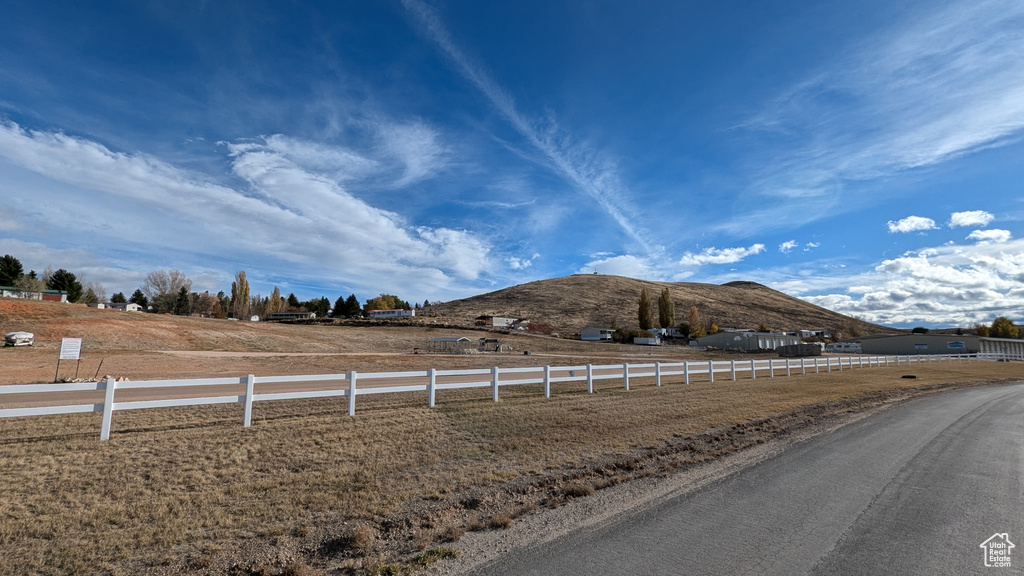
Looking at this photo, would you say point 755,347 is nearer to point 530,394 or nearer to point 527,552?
point 530,394

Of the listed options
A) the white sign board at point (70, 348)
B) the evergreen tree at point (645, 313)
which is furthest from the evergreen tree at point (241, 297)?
the white sign board at point (70, 348)

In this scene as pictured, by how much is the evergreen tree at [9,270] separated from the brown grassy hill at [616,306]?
75.5m

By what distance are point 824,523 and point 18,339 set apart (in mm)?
50640

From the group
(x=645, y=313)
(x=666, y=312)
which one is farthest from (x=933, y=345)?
(x=666, y=312)

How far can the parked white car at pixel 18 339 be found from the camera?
35.8 metres

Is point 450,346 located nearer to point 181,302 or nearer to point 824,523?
point 824,523

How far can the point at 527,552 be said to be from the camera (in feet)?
14.6

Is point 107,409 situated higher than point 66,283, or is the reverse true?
point 66,283

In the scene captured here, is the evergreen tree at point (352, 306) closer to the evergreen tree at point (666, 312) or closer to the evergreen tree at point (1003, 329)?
the evergreen tree at point (666, 312)

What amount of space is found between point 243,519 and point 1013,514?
8364 millimetres

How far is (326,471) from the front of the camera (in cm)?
705

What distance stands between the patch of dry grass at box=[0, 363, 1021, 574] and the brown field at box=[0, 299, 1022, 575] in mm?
27

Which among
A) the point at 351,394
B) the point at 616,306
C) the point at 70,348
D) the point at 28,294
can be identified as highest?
the point at 616,306

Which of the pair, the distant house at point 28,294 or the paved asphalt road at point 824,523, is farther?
the distant house at point 28,294
